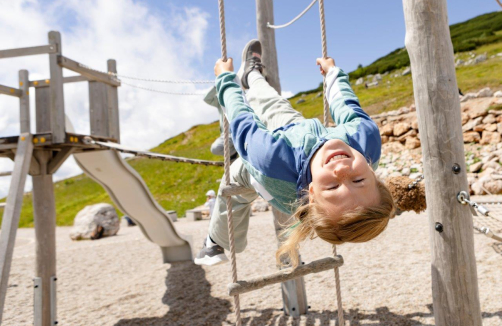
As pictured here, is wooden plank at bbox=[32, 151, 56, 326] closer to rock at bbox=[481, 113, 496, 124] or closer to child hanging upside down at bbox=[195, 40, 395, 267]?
child hanging upside down at bbox=[195, 40, 395, 267]

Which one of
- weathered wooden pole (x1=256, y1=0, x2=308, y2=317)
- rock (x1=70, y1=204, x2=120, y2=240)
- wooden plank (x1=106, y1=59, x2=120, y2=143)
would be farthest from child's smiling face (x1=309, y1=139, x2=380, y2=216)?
rock (x1=70, y1=204, x2=120, y2=240)

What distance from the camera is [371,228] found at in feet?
5.87

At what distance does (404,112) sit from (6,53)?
13038mm

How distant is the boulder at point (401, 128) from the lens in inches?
509

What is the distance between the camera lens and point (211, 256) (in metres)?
2.76

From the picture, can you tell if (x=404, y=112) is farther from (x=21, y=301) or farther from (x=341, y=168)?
(x=341, y=168)

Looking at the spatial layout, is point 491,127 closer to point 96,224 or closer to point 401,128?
point 401,128

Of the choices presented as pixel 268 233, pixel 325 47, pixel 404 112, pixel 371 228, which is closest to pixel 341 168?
pixel 371 228

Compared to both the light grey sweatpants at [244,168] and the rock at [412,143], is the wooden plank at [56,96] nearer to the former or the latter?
the light grey sweatpants at [244,168]

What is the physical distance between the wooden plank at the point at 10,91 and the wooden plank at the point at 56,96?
346 mm

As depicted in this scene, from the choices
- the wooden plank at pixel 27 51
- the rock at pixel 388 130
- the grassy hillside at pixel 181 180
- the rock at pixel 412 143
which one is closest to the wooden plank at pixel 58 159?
the wooden plank at pixel 27 51

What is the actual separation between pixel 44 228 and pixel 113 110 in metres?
1.61

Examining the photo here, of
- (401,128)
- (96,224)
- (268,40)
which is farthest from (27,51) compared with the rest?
(401,128)

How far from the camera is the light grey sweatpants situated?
2388 millimetres
